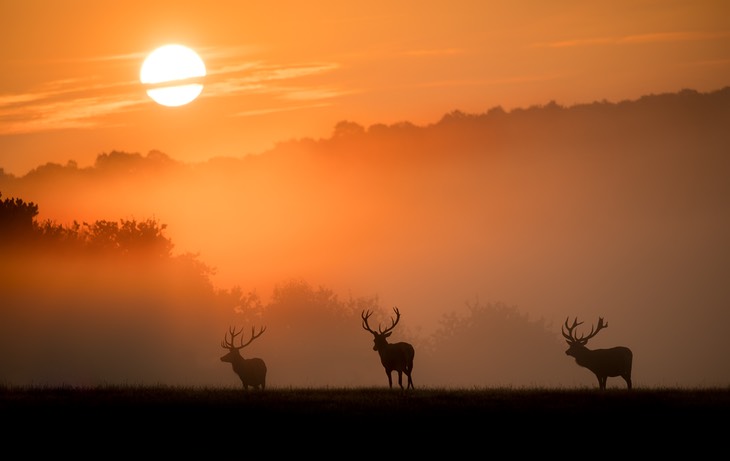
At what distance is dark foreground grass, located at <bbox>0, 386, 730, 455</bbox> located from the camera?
2862 centimetres

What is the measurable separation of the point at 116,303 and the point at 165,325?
5.21 metres

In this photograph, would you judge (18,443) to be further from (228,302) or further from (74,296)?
(228,302)

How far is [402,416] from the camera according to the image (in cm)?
3055

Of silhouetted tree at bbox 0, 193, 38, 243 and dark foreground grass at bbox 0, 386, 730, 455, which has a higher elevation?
silhouetted tree at bbox 0, 193, 38, 243

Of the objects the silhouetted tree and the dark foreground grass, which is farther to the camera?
the silhouetted tree

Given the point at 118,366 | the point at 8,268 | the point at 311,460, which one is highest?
the point at 8,268

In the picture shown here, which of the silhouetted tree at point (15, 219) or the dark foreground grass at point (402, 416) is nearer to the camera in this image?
the dark foreground grass at point (402, 416)

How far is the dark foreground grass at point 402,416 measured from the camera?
28625 millimetres

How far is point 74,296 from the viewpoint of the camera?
98.9m

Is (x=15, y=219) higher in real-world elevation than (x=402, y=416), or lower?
higher

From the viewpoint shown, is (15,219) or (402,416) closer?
(402,416)

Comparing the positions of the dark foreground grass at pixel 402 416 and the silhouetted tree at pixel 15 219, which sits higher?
the silhouetted tree at pixel 15 219

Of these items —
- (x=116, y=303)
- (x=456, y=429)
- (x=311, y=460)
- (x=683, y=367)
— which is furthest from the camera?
(x=683, y=367)

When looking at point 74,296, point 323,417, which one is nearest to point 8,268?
point 74,296
